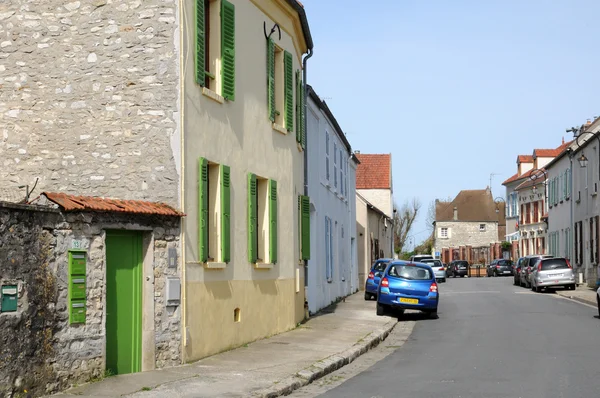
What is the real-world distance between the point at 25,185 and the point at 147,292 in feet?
9.26

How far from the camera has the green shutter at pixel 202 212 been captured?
47.0 ft

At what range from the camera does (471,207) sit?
112 meters

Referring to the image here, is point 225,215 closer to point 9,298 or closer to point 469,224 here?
point 9,298

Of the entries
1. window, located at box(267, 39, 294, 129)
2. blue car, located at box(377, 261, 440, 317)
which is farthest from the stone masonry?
blue car, located at box(377, 261, 440, 317)

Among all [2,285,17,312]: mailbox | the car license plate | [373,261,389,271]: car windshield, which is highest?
[2,285,17,312]: mailbox

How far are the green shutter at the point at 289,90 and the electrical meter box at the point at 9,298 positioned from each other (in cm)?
1041

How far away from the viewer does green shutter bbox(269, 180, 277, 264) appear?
18328mm

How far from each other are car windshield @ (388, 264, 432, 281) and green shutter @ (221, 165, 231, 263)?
34.3ft

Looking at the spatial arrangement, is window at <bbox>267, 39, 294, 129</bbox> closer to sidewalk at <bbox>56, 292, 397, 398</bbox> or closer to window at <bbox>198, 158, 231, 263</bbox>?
window at <bbox>198, 158, 231, 263</bbox>

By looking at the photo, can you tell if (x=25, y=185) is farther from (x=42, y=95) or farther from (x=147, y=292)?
(x=147, y=292)

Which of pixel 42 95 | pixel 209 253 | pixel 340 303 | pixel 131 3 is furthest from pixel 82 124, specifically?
pixel 340 303

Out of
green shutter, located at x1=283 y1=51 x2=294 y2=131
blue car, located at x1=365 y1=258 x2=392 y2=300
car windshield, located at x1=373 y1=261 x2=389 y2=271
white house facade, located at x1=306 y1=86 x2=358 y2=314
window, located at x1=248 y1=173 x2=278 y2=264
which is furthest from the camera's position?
car windshield, located at x1=373 y1=261 x2=389 y2=271

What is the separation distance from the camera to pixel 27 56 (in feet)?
47.3

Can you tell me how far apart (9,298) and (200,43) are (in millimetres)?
5904
